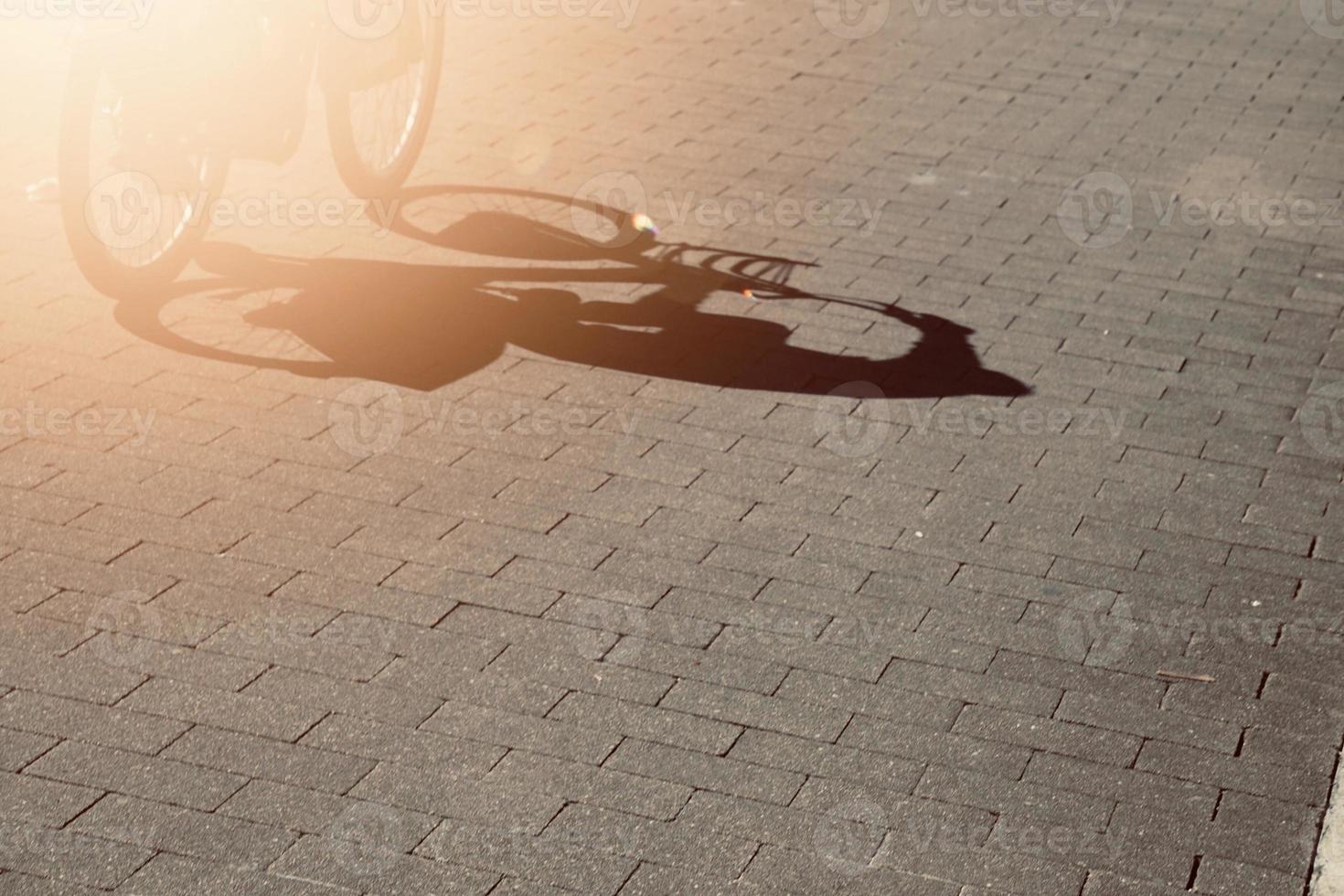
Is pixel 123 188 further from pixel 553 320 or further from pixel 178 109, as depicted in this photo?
pixel 553 320

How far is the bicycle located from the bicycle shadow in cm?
29

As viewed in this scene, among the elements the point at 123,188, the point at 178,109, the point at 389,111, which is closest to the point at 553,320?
the point at 178,109

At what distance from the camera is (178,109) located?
285 inches

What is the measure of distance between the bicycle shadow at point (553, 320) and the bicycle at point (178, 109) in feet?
0.95

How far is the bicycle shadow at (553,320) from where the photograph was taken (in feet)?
23.3

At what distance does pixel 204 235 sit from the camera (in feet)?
26.4

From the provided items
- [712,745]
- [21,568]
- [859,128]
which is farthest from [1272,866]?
[859,128]

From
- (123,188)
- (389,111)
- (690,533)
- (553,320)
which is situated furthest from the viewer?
(389,111)

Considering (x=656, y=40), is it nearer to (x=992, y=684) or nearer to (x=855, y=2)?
(x=855, y=2)

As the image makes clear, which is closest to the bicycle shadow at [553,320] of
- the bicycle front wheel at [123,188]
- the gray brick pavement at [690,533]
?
the gray brick pavement at [690,533]

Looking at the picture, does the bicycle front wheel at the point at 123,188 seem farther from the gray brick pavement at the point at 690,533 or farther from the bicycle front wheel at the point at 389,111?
the bicycle front wheel at the point at 389,111

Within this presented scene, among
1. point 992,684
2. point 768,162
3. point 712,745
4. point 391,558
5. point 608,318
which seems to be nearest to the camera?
point 712,745

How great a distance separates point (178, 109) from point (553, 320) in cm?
178

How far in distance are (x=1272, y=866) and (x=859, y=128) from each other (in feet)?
22.3
